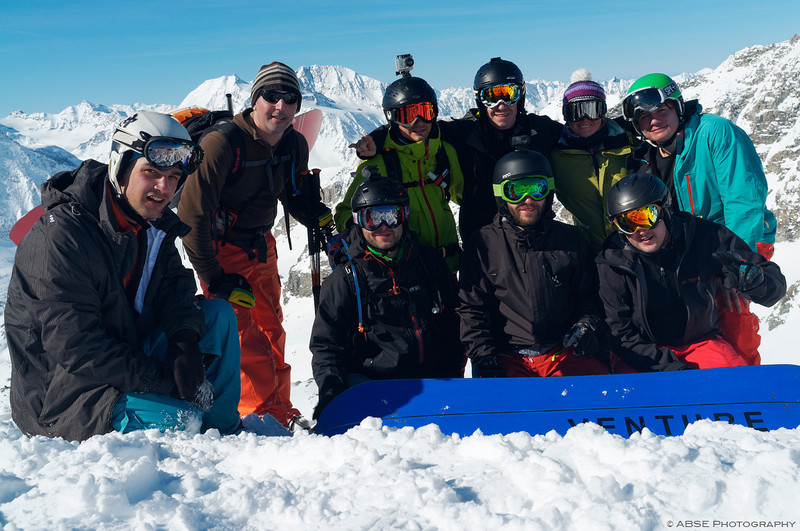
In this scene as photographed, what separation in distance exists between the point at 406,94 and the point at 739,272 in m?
3.30

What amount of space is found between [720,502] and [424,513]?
4.15 feet

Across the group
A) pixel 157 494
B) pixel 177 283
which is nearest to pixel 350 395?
pixel 177 283

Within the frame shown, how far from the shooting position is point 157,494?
288 cm

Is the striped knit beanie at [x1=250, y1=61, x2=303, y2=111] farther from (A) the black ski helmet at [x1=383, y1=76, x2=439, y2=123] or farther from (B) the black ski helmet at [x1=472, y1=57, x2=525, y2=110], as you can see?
(B) the black ski helmet at [x1=472, y1=57, x2=525, y2=110]

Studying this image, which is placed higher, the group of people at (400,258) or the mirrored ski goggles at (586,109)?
the mirrored ski goggles at (586,109)

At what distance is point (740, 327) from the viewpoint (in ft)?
17.5

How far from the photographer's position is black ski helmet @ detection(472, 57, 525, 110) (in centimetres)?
577

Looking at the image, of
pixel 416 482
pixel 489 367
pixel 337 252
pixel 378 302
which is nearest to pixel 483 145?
pixel 337 252

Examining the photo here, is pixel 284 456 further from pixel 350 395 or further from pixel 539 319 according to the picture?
pixel 539 319

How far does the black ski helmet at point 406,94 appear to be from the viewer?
222 inches

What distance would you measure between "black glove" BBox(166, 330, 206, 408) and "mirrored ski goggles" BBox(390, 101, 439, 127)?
2793mm

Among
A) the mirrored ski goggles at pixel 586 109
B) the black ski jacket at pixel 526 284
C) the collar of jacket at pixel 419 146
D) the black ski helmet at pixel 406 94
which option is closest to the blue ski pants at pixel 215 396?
the black ski jacket at pixel 526 284

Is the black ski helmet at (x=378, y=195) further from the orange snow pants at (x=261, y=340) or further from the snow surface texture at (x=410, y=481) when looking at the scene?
the snow surface texture at (x=410, y=481)

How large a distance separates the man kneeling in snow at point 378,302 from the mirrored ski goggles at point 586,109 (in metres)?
1.84
